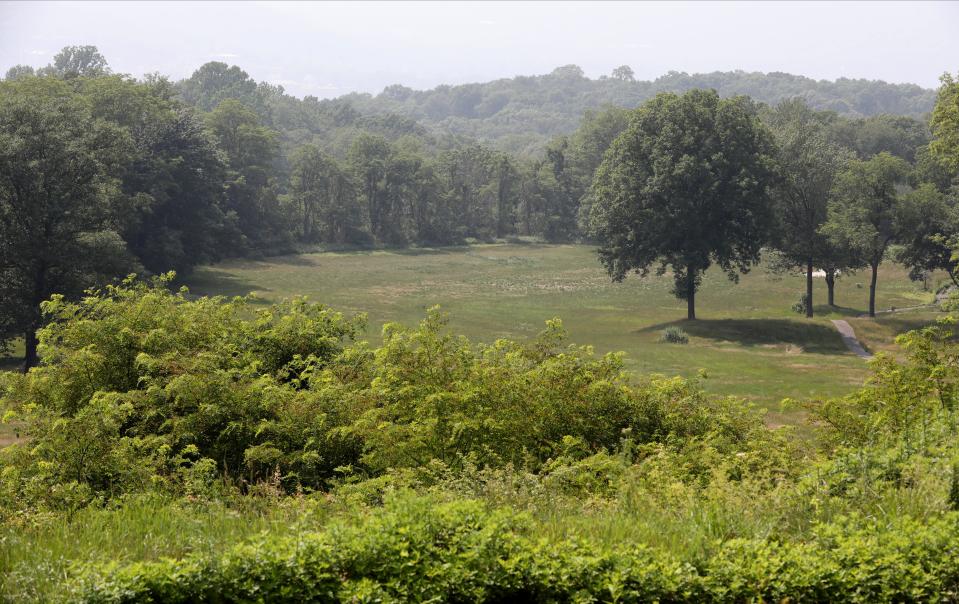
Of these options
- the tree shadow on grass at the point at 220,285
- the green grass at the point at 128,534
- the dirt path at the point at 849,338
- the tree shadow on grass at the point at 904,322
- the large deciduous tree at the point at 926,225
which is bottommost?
the dirt path at the point at 849,338

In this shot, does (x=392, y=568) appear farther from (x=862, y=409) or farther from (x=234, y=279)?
(x=234, y=279)

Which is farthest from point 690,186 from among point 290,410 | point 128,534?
point 128,534

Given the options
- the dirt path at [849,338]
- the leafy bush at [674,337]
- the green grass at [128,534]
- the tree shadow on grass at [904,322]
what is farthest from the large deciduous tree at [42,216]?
the tree shadow on grass at [904,322]

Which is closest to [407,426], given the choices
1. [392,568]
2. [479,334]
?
[392,568]

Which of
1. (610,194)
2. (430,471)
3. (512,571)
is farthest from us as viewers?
(610,194)

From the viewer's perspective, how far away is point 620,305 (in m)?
A: 70.7

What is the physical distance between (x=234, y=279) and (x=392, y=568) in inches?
2990

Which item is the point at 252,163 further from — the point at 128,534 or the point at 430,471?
the point at 128,534

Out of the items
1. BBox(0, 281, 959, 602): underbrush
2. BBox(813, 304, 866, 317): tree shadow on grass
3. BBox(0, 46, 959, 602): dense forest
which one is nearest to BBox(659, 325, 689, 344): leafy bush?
BBox(813, 304, 866, 317): tree shadow on grass

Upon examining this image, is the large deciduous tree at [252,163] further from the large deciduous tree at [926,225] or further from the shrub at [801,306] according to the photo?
the large deciduous tree at [926,225]

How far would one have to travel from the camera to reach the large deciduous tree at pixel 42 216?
141 feet

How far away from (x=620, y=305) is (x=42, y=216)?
43820 millimetres

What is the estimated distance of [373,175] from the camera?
416 ft

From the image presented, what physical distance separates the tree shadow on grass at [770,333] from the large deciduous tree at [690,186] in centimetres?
407
